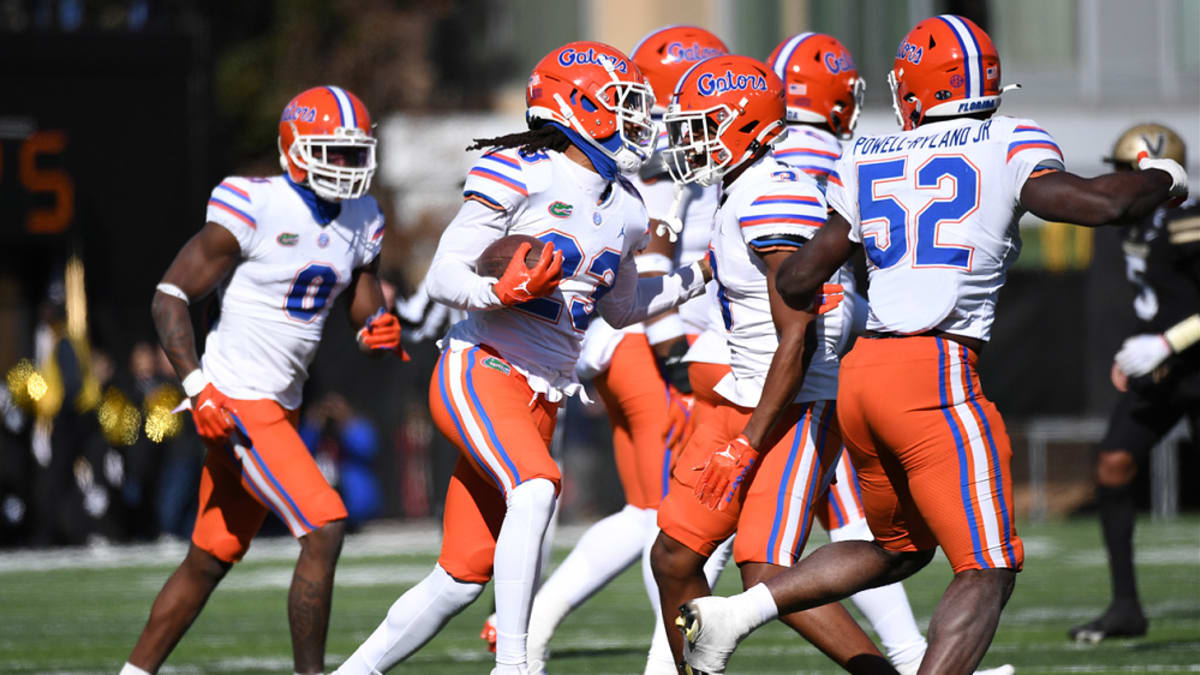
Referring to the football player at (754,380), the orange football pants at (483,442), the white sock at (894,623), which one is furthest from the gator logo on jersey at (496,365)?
the white sock at (894,623)

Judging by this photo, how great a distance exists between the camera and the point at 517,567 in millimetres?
4898

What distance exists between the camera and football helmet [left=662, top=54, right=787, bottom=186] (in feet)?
17.1

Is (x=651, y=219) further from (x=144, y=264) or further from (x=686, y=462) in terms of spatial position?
(x=144, y=264)

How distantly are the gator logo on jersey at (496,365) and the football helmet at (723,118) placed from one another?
2.51 ft

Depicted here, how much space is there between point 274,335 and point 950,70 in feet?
8.08

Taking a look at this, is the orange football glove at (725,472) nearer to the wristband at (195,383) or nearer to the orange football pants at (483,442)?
the orange football pants at (483,442)

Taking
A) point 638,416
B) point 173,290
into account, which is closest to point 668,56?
point 638,416

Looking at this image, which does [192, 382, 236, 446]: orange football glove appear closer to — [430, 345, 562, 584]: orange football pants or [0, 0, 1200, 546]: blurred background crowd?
[430, 345, 562, 584]: orange football pants

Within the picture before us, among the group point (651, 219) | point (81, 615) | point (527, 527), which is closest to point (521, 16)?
point (81, 615)

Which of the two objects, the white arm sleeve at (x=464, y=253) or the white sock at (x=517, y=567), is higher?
the white arm sleeve at (x=464, y=253)

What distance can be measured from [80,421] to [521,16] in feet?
41.1

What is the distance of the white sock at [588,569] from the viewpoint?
244 inches

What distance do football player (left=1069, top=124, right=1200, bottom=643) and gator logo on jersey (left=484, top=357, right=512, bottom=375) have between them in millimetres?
3161

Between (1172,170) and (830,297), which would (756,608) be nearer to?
(830,297)
